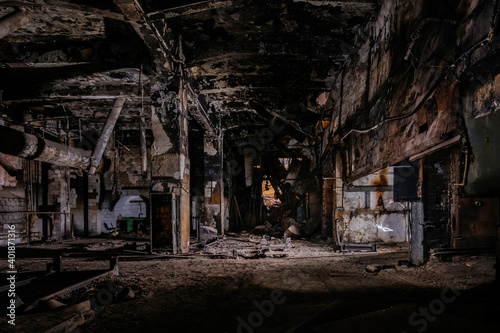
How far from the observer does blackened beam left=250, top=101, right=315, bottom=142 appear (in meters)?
9.85

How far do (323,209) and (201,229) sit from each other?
4.58m

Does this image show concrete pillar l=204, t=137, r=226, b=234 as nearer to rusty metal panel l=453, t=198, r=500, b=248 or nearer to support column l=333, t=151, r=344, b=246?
support column l=333, t=151, r=344, b=246

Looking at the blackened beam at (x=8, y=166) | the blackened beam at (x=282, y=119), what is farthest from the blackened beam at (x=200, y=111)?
the blackened beam at (x=8, y=166)

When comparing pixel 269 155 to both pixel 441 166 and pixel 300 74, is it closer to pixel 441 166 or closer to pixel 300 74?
pixel 300 74

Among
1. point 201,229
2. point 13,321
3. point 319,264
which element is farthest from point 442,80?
point 201,229

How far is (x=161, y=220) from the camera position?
21.0 feet

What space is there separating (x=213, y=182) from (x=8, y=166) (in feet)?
22.8

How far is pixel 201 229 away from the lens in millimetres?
10148

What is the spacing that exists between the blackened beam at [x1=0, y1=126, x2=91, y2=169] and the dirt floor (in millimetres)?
2478

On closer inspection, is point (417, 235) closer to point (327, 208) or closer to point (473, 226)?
point (473, 226)

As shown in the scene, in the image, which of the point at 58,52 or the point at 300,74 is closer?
the point at 58,52

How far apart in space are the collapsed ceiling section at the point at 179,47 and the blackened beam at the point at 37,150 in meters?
1.60

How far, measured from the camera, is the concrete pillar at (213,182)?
11.8m

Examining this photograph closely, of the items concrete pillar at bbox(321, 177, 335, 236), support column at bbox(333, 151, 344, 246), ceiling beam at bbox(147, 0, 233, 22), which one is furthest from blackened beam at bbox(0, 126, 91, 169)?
concrete pillar at bbox(321, 177, 335, 236)
